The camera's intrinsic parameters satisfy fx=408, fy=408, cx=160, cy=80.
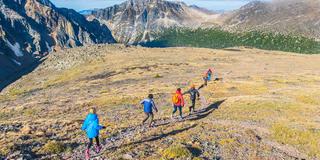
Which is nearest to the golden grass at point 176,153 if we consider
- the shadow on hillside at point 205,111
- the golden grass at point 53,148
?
the golden grass at point 53,148

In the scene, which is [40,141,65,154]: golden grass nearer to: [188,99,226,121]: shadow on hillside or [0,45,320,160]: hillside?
[0,45,320,160]: hillside

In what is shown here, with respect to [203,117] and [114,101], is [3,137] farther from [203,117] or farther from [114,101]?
[114,101]

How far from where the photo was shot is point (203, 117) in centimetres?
3378

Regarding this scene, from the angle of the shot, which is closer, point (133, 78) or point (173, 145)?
point (173, 145)

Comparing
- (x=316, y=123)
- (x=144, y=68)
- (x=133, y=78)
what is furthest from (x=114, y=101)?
(x=144, y=68)

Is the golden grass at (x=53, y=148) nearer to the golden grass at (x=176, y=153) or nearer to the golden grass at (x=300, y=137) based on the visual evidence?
the golden grass at (x=176, y=153)

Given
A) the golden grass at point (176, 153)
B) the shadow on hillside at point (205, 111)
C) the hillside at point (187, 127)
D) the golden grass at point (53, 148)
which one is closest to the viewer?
the golden grass at point (176, 153)

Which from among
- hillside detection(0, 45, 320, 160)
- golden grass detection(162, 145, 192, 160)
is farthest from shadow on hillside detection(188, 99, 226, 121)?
golden grass detection(162, 145, 192, 160)

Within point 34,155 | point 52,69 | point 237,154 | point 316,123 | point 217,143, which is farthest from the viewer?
point 52,69

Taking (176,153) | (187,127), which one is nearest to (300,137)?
(187,127)

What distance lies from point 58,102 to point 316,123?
29447 millimetres

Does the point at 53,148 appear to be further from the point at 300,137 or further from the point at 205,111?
the point at 205,111

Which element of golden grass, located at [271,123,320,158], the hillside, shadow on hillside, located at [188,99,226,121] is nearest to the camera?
the hillside

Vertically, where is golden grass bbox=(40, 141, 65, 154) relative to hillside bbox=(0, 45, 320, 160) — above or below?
above
